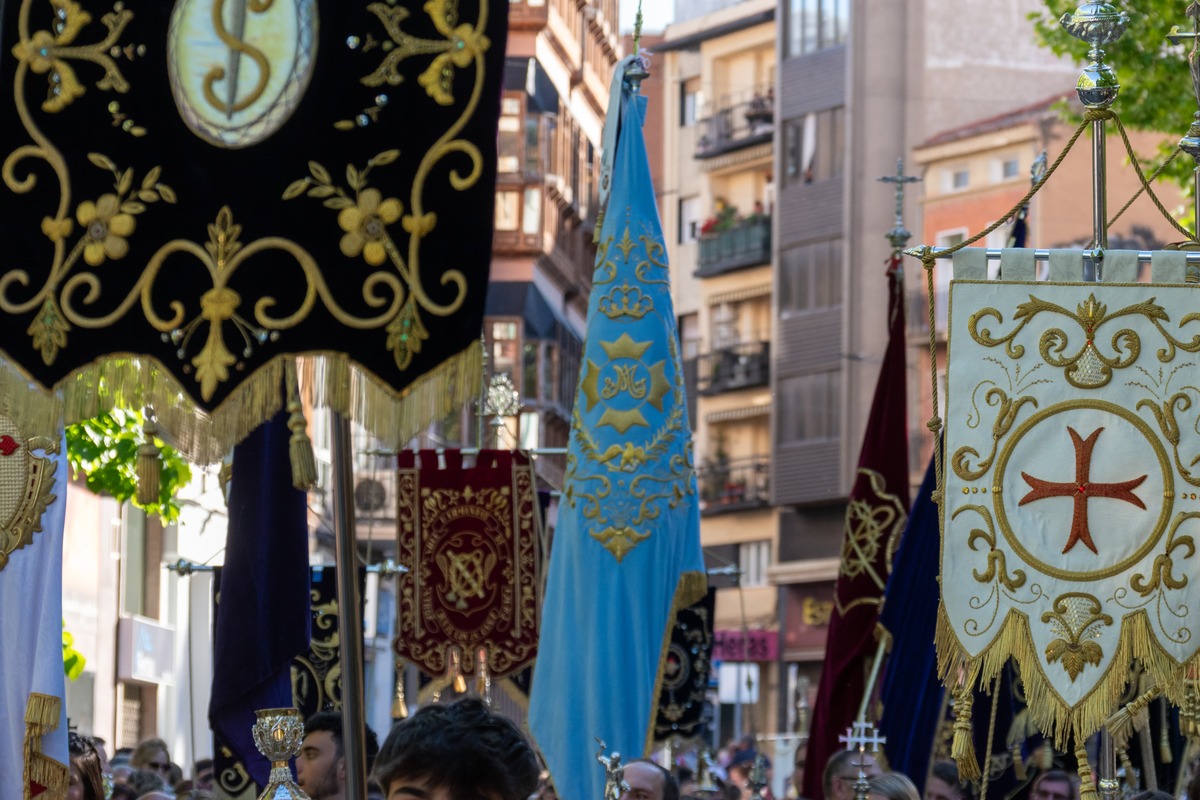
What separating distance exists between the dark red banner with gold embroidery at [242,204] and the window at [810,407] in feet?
138

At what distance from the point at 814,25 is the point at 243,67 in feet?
146

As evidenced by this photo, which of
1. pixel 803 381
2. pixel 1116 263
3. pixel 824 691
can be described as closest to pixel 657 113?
pixel 803 381

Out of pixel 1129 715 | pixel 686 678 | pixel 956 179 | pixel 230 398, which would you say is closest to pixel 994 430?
pixel 1129 715

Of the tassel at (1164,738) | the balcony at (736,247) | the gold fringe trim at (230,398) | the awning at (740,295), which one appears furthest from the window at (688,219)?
the gold fringe trim at (230,398)

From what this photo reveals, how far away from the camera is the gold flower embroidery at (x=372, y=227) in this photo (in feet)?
19.2

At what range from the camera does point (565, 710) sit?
9.59m

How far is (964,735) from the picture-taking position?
269 inches

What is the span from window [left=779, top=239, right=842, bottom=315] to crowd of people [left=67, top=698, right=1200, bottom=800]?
30.9 metres

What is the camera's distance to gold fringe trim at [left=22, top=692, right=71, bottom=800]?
7.39 metres

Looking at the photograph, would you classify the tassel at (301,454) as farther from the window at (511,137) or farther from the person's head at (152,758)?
the window at (511,137)

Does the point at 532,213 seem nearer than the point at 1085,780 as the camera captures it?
No

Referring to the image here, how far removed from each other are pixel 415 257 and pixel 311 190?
31 centimetres

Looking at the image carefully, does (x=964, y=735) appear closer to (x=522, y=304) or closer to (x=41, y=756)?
(x=41, y=756)

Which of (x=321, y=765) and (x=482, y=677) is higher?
(x=321, y=765)
